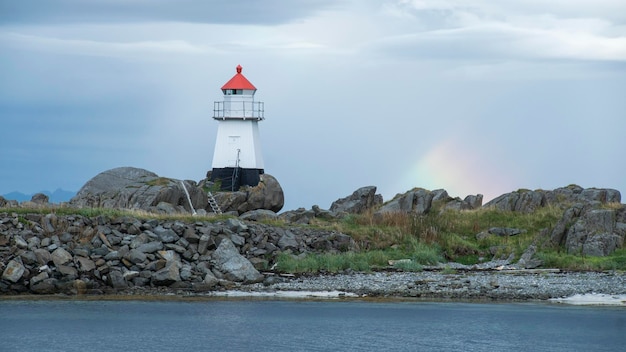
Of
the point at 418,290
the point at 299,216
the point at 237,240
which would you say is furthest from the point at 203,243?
the point at 299,216

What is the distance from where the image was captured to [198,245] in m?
36.1

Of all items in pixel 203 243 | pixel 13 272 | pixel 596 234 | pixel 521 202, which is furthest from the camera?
pixel 521 202

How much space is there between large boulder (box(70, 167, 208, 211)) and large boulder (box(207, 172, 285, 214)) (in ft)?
12.3

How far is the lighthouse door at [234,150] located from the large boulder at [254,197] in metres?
1.66

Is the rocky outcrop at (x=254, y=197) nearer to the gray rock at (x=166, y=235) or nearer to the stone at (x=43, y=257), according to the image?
the gray rock at (x=166, y=235)

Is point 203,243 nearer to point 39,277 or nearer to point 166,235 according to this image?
point 166,235

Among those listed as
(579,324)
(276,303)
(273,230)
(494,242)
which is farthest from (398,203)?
(579,324)

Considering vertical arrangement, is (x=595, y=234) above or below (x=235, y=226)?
below

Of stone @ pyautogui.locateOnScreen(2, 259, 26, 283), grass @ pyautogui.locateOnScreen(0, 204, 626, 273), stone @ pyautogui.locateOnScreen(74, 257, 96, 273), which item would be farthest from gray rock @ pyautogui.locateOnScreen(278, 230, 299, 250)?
stone @ pyautogui.locateOnScreen(2, 259, 26, 283)

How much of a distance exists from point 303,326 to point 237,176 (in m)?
29.7

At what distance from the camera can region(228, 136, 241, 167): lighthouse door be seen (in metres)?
57.8

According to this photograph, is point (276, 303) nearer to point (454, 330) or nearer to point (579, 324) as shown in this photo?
→ point (454, 330)

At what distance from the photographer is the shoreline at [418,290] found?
104 ft

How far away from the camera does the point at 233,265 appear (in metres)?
35.1
